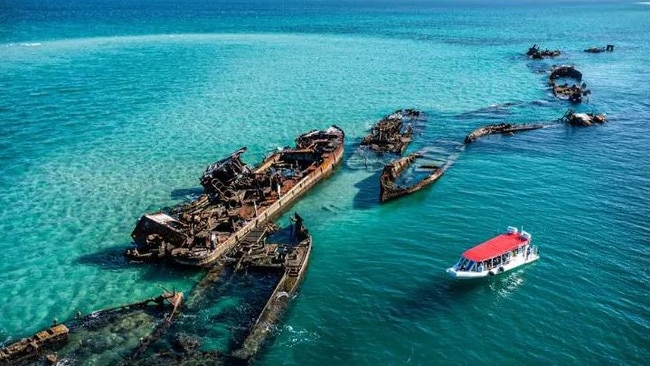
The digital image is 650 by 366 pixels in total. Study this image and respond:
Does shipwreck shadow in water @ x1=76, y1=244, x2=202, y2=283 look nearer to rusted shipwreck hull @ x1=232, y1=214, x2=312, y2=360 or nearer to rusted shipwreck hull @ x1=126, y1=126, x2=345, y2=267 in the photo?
rusted shipwreck hull @ x1=126, y1=126, x2=345, y2=267

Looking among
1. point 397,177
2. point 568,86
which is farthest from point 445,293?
point 568,86

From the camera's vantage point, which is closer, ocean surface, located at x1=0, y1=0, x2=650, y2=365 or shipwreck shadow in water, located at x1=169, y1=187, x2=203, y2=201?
ocean surface, located at x1=0, y1=0, x2=650, y2=365

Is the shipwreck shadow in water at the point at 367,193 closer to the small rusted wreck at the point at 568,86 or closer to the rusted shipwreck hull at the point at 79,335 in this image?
the rusted shipwreck hull at the point at 79,335

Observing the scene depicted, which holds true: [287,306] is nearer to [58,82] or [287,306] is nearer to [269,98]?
[269,98]

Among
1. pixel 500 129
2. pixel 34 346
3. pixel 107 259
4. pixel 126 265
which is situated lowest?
pixel 34 346

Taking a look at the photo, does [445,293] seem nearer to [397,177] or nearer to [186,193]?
[397,177]

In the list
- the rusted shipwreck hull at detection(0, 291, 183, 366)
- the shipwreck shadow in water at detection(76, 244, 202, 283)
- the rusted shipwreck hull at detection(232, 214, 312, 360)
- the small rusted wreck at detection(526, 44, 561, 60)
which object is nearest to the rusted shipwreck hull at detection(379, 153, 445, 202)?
the rusted shipwreck hull at detection(232, 214, 312, 360)

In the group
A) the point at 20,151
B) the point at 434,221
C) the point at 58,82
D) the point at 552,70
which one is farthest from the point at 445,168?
the point at 58,82
